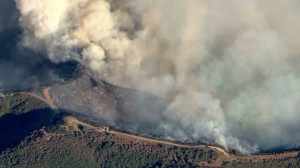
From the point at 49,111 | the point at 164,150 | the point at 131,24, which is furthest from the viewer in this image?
the point at 131,24

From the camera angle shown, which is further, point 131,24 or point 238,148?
point 131,24

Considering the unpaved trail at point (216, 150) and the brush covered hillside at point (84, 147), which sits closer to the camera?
the brush covered hillside at point (84, 147)

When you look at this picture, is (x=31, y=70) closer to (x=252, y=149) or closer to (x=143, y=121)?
(x=143, y=121)

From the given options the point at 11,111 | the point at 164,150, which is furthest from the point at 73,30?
the point at 164,150

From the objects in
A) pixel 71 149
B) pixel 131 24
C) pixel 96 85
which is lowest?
pixel 71 149

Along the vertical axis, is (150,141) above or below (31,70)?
below

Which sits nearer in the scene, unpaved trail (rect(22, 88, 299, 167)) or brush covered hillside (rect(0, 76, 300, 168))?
brush covered hillside (rect(0, 76, 300, 168))

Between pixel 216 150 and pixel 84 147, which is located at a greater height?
pixel 216 150

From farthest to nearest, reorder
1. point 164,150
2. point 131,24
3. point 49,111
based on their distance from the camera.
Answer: point 131,24
point 49,111
point 164,150
